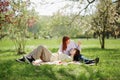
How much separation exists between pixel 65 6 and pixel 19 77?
896cm

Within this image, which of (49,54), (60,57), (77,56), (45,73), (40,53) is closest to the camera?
(45,73)

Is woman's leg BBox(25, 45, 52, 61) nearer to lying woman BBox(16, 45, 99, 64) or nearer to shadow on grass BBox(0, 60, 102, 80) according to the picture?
lying woman BBox(16, 45, 99, 64)

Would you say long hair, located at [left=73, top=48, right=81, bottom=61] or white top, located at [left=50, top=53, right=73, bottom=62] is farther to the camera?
long hair, located at [left=73, top=48, right=81, bottom=61]

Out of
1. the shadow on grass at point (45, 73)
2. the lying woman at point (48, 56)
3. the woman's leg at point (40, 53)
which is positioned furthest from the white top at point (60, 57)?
the shadow on grass at point (45, 73)

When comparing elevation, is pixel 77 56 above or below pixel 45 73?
above

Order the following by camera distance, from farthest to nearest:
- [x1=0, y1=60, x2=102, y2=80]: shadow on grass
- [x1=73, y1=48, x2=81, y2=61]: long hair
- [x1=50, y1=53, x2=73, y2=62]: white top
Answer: [x1=73, y1=48, x2=81, y2=61]: long hair, [x1=50, y1=53, x2=73, y2=62]: white top, [x1=0, y1=60, x2=102, y2=80]: shadow on grass

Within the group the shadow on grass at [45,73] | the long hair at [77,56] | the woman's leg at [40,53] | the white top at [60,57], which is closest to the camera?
the shadow on grass at [45,73]

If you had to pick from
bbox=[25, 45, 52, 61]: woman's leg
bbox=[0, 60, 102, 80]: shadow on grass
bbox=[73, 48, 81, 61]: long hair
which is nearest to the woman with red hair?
bbox=[25, 45, 52, 61]: woman's leg

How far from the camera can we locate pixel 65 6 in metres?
18.6

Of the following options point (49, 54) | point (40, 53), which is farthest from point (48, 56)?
point (40, 53)

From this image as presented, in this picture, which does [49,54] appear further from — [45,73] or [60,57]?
[45,73]

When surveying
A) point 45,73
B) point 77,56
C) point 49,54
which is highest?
point 49,54

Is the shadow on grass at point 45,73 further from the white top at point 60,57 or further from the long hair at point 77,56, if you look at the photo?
the long hair at point 77,56

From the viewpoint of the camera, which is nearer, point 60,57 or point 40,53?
point 40,53
